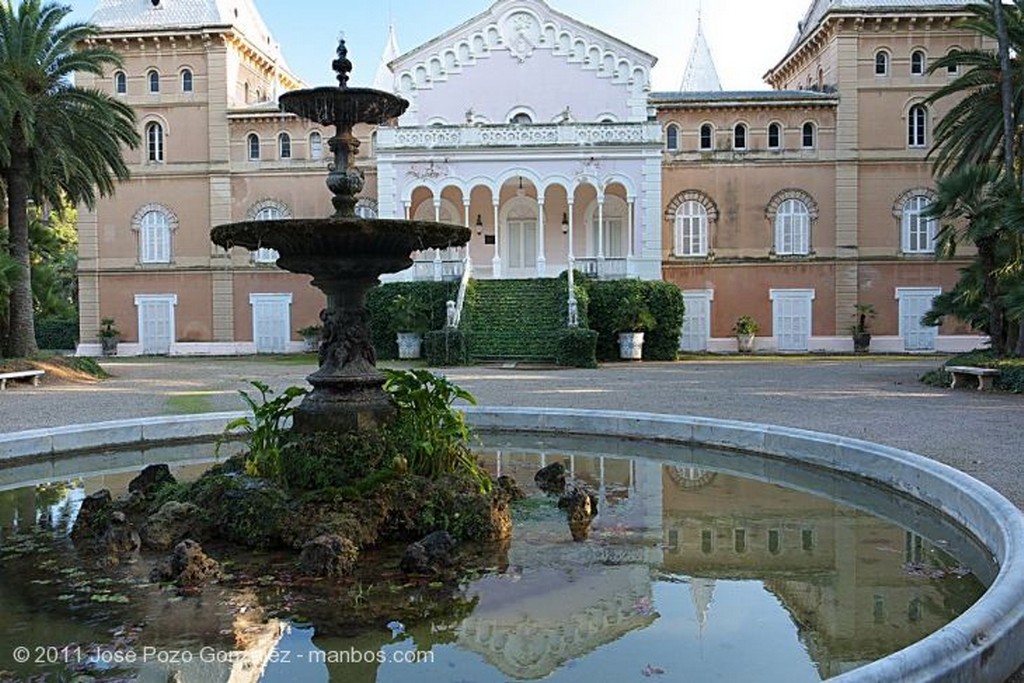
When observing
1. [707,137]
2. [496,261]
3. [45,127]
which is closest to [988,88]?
[707,137]

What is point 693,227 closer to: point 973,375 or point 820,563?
point 973,375

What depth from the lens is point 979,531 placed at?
6.83 m

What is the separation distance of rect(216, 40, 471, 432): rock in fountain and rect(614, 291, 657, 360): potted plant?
70.3 feet

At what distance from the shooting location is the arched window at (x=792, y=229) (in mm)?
37531

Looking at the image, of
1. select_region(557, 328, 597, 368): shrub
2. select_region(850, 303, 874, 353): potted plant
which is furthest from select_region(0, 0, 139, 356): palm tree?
select_region(850, 303, 874, 353): potted plant

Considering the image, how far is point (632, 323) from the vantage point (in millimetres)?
29984

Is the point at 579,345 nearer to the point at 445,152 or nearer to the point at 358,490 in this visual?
the point at 445,152

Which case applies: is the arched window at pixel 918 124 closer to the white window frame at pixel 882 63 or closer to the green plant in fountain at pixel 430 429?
the white window frame at pixel 882 63

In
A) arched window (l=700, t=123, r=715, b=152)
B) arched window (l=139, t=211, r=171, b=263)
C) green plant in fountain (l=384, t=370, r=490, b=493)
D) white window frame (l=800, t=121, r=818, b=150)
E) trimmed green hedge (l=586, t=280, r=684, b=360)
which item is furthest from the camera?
arched window (l=139, t=211, r=171, b=263)

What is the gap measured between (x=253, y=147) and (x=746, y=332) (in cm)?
2175

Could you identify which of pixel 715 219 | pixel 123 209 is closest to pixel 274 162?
pixel 123 209

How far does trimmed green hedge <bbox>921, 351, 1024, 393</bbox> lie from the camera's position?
18.3 meters

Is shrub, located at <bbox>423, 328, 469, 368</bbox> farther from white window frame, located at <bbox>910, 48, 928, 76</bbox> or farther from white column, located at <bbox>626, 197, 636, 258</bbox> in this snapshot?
white window frame, located at <bbox>910, 48, 928, 76</bbox>

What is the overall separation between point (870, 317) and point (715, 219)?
23.9 ft
